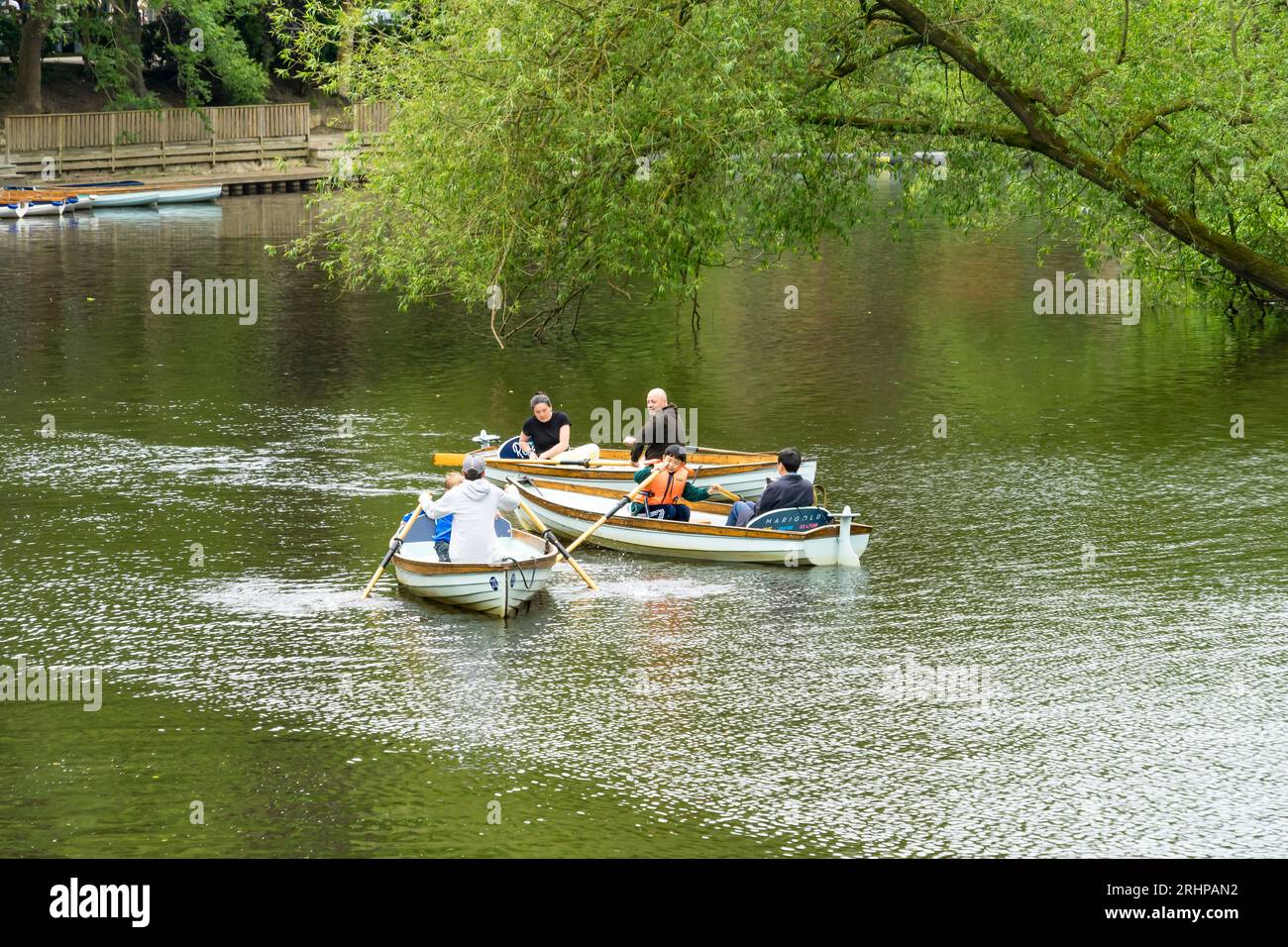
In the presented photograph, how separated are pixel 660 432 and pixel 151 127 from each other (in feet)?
172

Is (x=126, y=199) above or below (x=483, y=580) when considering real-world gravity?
above

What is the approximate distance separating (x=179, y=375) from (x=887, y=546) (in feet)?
57.1

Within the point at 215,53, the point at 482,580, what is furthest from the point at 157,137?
the point at 482,580

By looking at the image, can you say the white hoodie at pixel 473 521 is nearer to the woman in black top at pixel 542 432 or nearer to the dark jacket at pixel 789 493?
the dark jacket at pixel 789 493

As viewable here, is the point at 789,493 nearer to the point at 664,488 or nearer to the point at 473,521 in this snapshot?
the point at 664,488

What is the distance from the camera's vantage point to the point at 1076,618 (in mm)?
17438

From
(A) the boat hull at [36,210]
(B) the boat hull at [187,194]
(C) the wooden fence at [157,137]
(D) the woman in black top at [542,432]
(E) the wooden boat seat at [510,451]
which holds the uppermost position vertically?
(C) the wooden fence at [157,137]

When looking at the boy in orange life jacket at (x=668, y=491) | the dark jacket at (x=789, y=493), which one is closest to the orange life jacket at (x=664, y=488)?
the boy in orange life jacket at (x=668, y=491)

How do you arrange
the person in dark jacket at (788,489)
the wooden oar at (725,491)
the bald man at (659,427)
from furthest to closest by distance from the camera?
the wooden oar at (725,491) < the bald man at (659,427) < the person in dark jacket at (788,489)

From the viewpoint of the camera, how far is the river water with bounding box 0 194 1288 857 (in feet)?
41.3

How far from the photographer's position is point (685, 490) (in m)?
20.8

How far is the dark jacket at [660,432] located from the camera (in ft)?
71.1

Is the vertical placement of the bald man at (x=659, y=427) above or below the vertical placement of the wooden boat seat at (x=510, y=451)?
above
